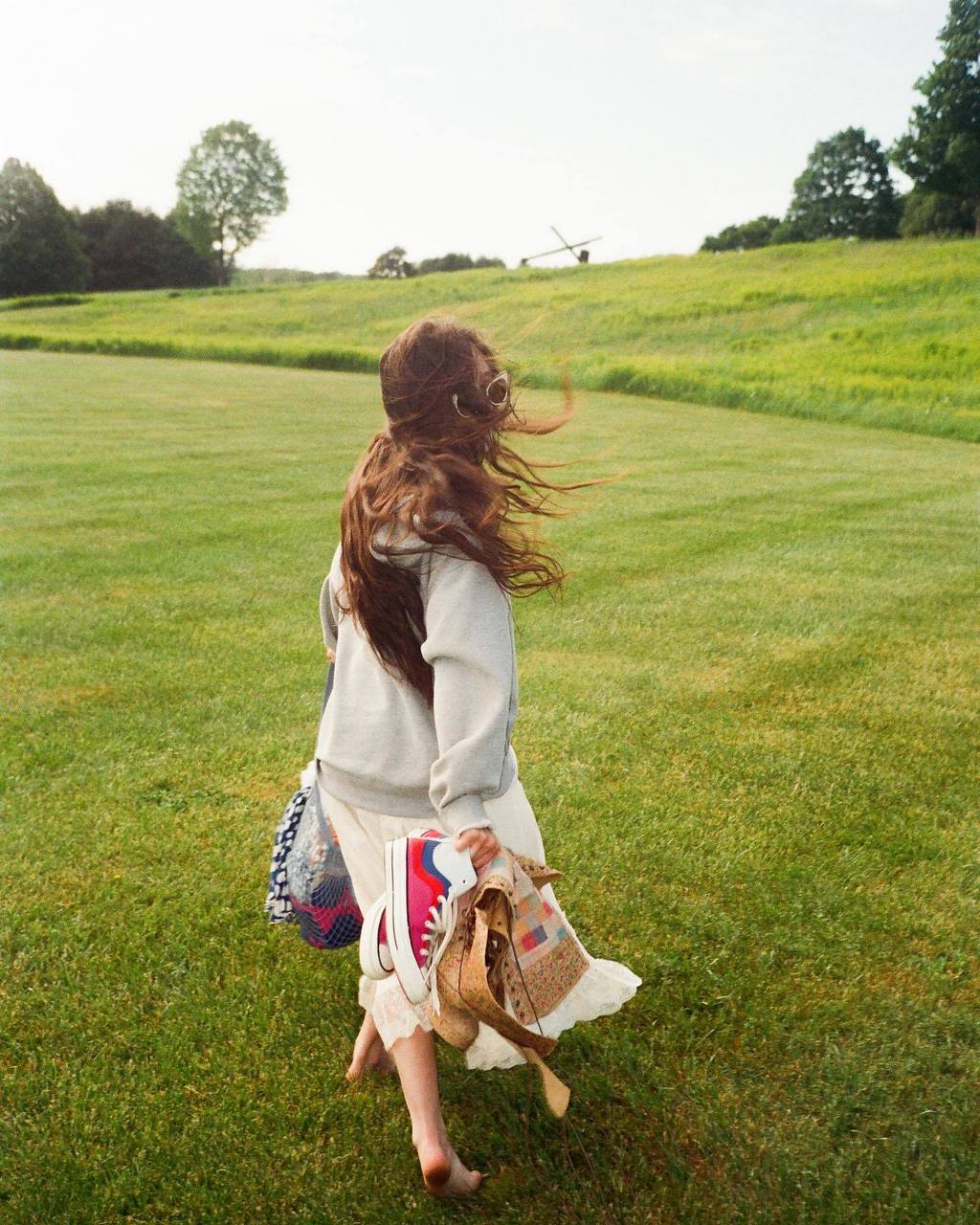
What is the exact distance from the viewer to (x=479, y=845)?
215 centimetres

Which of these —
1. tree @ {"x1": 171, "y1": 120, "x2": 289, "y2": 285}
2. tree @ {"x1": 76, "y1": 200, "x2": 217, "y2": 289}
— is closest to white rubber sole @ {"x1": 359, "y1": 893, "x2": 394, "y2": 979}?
tree @ {"x1": 76, "y1": 200, "x2": 217, "y2": 289}

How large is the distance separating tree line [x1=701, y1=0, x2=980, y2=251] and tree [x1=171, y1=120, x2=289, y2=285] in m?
41.8

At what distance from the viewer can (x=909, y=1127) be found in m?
2.63

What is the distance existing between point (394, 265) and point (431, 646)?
50.1 metres

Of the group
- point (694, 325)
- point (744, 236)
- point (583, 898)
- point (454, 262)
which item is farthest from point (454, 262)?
point (583, 898)

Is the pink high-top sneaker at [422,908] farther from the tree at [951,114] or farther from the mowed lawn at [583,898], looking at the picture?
the tree at [951,114]

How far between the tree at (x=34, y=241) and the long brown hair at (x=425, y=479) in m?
57.2

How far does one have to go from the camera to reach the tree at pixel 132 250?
57406mm

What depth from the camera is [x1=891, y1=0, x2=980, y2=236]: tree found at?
3716 cm

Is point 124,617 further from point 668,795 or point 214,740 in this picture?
point 668,795

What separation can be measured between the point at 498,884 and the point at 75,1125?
1344 mm

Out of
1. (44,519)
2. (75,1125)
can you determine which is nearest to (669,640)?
(75,1125)

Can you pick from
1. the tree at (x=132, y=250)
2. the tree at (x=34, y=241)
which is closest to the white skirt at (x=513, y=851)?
the tree at (x=34, y=241)

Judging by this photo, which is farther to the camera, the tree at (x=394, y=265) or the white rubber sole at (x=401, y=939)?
the tree at (x=394, y=265)
